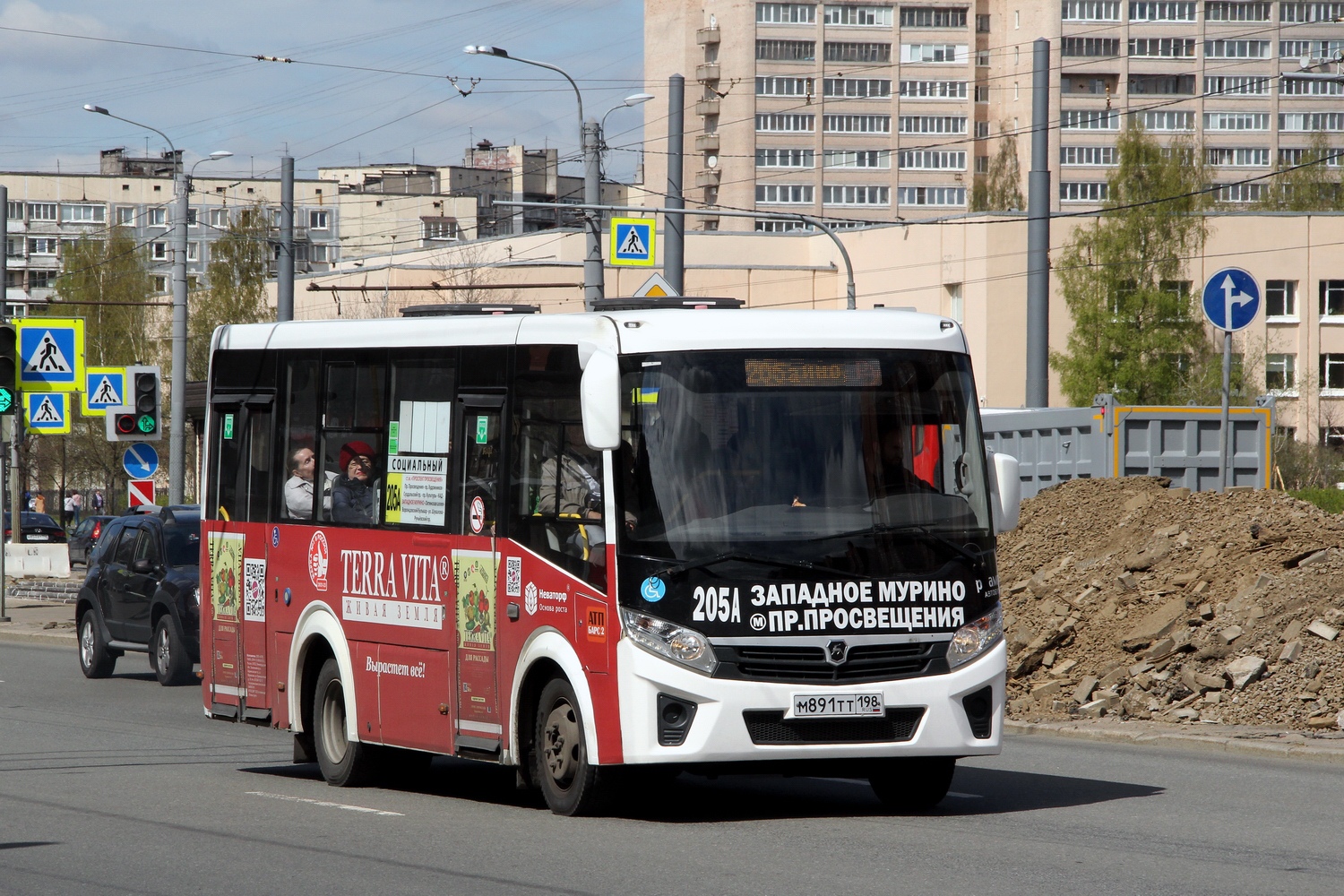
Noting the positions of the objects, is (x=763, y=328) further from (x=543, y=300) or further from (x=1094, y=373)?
(x=543, y=300)

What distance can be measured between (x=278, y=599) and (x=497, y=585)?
267 cm

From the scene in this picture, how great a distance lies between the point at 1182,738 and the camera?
14.8 meters

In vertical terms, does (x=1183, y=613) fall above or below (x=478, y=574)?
below

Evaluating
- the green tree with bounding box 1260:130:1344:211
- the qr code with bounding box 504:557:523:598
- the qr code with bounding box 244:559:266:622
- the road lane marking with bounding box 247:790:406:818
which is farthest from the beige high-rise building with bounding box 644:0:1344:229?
the qr code with bounding box 504:557:523:598

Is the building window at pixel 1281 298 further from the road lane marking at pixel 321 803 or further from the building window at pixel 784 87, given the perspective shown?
the road lane marking at pixel 321 803

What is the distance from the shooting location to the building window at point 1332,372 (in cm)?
7994

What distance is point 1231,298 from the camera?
60.3 ft

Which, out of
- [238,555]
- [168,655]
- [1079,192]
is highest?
[1079,192]

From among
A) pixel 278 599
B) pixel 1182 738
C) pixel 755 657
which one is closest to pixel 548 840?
pixel 755 657

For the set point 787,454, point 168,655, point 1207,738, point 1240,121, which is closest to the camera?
point 787,454

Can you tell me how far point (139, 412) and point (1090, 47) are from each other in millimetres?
99763

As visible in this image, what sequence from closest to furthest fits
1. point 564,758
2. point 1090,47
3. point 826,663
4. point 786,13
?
point 826,663
point 564,758
point 1090,47
point 786,13

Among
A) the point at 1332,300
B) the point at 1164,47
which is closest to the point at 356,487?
the point at 1332,300

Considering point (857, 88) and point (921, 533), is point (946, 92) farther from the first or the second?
point (921, 533)
